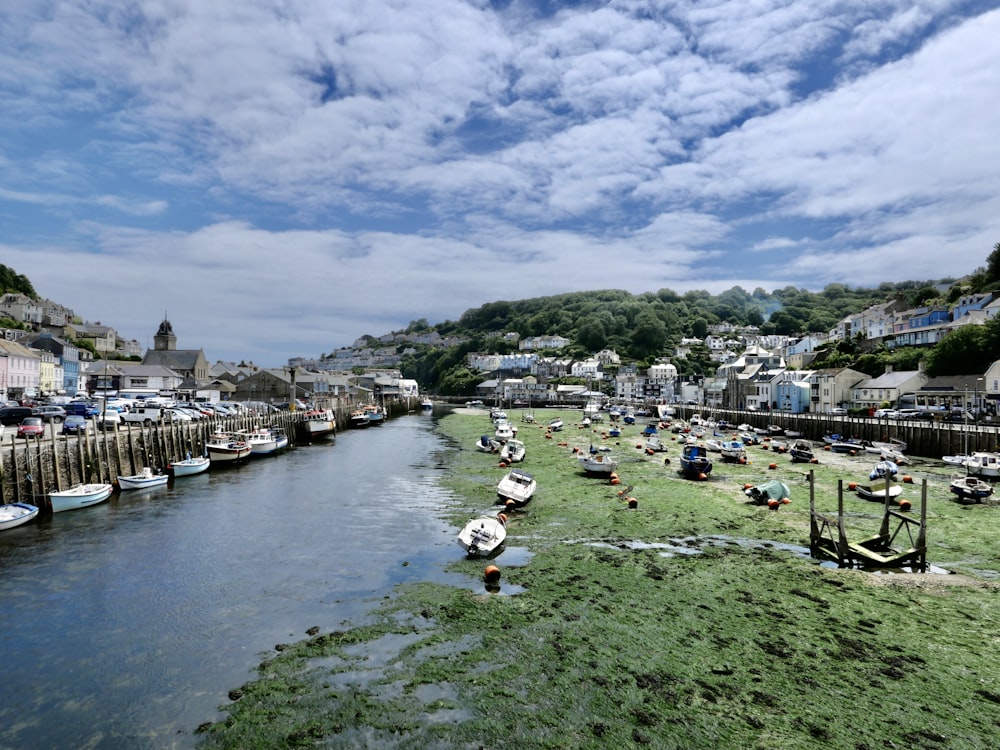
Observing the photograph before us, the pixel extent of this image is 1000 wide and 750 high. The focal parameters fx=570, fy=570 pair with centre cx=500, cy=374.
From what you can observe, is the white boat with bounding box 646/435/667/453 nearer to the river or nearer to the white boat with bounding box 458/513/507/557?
the river

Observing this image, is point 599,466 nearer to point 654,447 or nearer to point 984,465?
point 654,447

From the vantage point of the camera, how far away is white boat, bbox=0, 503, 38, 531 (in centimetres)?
2417

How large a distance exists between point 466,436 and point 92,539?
52.7m

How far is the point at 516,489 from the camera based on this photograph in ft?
102

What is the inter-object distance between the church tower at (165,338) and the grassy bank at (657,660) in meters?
122

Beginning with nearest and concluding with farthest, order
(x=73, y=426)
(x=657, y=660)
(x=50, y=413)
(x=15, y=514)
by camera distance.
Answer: (x=657, y=660) < (x=15, y=514) < (x=73, y=426) < (x=50, y=413)

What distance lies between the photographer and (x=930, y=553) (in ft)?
70.2

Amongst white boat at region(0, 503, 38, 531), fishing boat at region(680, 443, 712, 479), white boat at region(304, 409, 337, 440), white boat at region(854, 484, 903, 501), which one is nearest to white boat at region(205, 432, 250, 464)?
white boat at region(0, 503, 38, 531)

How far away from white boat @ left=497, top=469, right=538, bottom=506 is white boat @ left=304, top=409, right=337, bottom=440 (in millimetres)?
44545

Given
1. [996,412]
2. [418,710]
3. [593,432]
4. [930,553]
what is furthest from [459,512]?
[996,412]

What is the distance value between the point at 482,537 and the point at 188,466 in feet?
92.7

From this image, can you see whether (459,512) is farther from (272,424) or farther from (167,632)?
(272,424)

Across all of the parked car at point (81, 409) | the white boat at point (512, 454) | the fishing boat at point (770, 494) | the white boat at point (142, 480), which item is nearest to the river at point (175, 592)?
the white boat at point (142, 480)

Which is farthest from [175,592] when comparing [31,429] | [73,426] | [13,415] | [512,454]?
[13,415]
